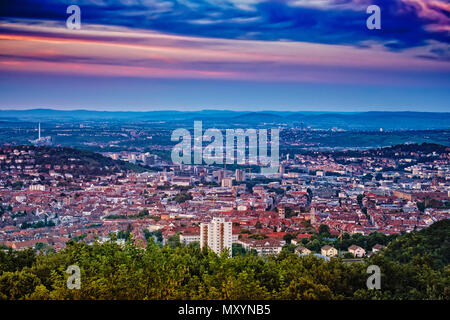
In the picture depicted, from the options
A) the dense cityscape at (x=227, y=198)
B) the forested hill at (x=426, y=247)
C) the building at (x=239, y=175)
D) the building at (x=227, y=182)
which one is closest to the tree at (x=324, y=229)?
the dense cityscape at (x=227, y=198)

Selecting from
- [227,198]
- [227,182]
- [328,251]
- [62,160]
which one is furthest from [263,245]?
[62,160]

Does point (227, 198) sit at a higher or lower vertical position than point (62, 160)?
lower

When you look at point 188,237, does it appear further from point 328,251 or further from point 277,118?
point 277,118

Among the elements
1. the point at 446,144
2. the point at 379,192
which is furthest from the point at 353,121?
the point at 379,192

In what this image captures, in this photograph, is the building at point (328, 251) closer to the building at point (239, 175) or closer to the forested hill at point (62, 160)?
the building at point (239, 175)

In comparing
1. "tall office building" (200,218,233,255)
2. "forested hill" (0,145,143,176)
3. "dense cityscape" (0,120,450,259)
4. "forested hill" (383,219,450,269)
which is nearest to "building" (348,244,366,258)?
"dense cityscape" (0,120,450,259)

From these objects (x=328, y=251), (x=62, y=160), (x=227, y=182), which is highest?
(x=62, y=160)

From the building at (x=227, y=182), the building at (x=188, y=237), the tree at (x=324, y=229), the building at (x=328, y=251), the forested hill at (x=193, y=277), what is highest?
the forested hill at (x=193, y=277)
